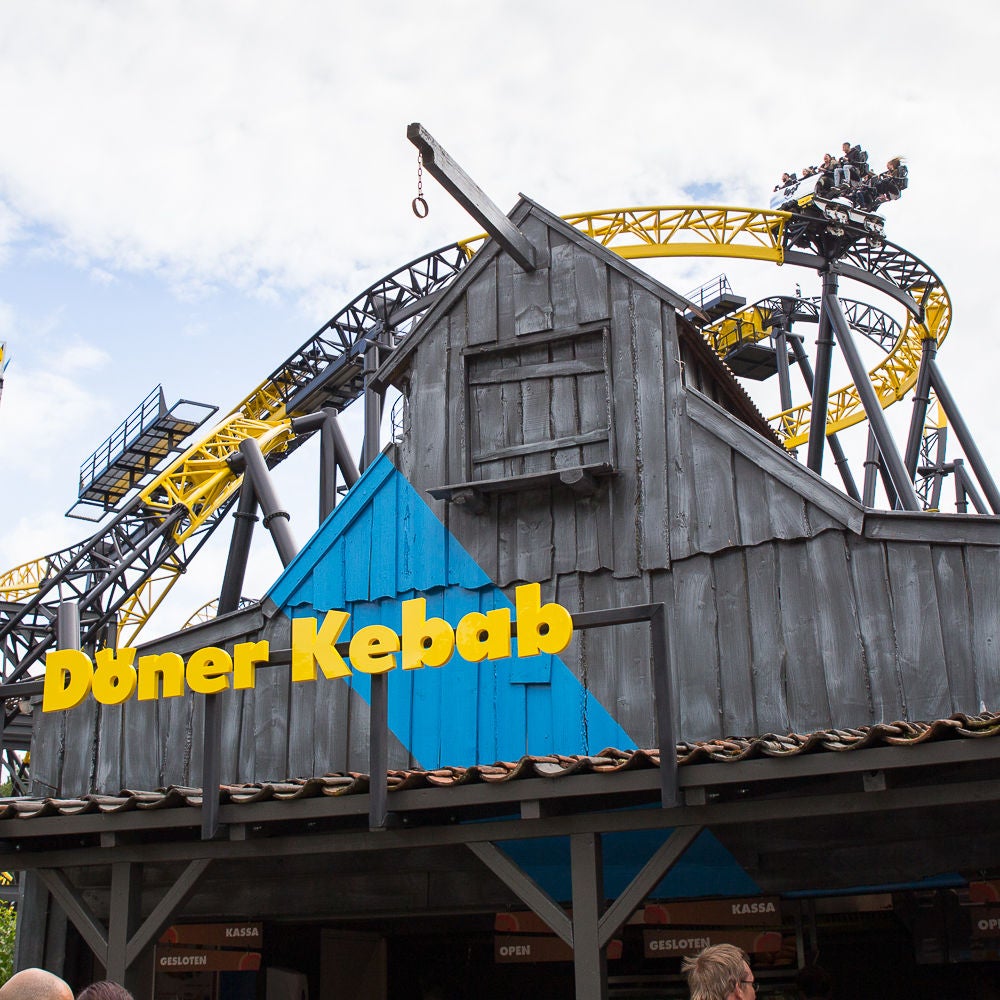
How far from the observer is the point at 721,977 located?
3.92m

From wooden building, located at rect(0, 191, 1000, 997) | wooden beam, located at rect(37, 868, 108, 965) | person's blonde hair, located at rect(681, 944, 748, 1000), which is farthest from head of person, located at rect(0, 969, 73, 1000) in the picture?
wooden beam, located at rect(37, 868, 108, 965)

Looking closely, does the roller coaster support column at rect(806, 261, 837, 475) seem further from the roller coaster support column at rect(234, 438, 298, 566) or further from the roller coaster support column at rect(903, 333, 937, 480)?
the roller coaster support column at rect(234, 438, 298, 566)

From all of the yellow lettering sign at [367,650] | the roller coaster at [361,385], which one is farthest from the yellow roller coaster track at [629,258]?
the yellow lettering sign at [367,650]

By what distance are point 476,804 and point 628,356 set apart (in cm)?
458

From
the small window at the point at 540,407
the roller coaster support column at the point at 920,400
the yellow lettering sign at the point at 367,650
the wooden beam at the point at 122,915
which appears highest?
the roller coaster support column at the point at 920,400

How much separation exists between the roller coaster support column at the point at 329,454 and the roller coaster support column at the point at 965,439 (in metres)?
8.11

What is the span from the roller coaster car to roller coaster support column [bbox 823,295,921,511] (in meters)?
5.09

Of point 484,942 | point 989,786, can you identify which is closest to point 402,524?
point 484,942

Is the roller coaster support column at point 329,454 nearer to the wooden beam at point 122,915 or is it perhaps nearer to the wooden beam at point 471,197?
the wooden beam at point 471,197

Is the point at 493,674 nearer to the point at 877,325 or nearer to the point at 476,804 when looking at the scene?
the point at 476,804

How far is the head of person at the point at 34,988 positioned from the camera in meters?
3.30

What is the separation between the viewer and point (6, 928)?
623 inches

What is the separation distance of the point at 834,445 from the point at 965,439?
205 inches

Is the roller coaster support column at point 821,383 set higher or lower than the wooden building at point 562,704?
higher
